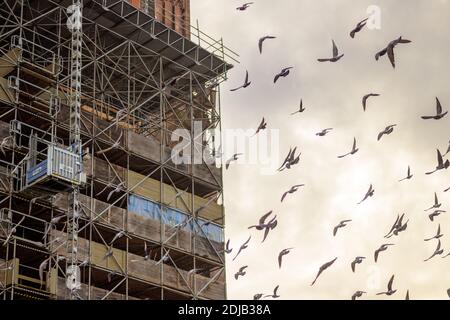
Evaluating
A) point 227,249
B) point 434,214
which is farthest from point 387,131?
point 227,249

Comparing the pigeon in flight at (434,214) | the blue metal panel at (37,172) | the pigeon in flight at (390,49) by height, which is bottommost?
the pigeon in flight at (434,214)

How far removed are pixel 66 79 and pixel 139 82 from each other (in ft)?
36.2

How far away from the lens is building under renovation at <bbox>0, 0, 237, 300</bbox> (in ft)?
200

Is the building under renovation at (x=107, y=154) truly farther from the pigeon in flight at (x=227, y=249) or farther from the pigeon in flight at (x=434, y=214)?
the pigeon in flight at (x=434, y=214)

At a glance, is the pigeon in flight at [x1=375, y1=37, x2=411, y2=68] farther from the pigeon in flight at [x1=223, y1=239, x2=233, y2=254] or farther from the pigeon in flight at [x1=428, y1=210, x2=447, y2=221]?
the pigeon in flight at [x1=223, y1=239, x2=233, y2=254]

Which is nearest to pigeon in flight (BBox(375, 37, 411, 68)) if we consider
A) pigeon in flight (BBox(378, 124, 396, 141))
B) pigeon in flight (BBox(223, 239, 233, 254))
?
pigeon in flight (BBox(378, 124, 396, 141))

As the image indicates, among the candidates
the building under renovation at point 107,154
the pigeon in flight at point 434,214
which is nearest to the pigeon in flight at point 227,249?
the building under renovation at point 107,154

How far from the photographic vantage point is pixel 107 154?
6975 centimetres

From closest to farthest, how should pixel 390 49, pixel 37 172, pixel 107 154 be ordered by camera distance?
pixel 390 49, pixel 37 172, pixel 107 154

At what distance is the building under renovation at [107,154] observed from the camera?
61.1m

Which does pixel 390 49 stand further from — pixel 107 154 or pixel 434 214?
pixel 107 154

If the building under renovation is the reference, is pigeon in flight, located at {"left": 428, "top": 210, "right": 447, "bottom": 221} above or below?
below

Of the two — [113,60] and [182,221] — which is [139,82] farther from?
[182,221]

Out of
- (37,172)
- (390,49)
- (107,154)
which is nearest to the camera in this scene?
(390,49)
